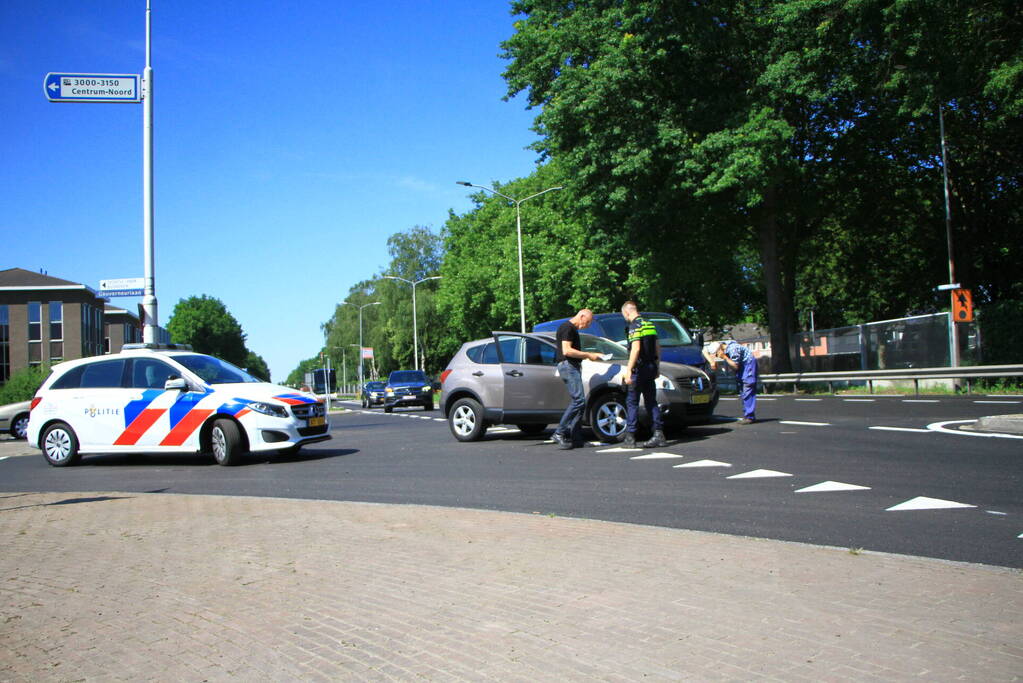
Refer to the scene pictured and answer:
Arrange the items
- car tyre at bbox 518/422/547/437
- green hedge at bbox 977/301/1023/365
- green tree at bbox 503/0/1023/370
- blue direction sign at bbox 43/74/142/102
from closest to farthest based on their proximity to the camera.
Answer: car tyre at bbox 518/422/547/437 < blue direction sign at bbox 43/74/142/102 < green tree at bbox 503/0/1023/370 < green hedge at bbox 977/301/1023/365

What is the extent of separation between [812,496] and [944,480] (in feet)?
4.61

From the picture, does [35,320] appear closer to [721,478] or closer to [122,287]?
[122,287]

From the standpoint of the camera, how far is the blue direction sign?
15484mm

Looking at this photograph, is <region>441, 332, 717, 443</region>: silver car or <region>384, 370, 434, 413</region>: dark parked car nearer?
<region>441, 332, 717, 443</region>: silver car

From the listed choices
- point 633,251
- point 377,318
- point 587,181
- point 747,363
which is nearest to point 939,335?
point 633,251

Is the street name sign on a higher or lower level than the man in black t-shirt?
higher

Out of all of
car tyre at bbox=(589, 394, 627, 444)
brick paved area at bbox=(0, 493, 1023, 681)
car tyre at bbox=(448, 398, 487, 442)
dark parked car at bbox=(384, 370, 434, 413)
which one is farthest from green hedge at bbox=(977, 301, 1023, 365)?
brick paved area at bbox=(0, 493, 1023, 681)

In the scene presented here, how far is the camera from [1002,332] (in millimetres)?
26859

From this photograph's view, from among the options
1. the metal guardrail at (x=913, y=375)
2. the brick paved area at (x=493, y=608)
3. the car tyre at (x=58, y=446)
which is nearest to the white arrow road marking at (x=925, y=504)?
the brick paved area at (x=493, y=608)

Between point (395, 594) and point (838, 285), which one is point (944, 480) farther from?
point (838, 285)

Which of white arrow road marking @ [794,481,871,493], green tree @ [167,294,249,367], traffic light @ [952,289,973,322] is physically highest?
green tree @ [167,294,249,367]

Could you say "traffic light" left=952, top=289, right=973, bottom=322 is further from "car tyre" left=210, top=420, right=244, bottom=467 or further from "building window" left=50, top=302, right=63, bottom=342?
"building window" left=50, top=302, right=63, bottom=342

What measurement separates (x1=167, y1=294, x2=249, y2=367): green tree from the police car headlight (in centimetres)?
9880

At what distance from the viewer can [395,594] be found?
5.03 m
